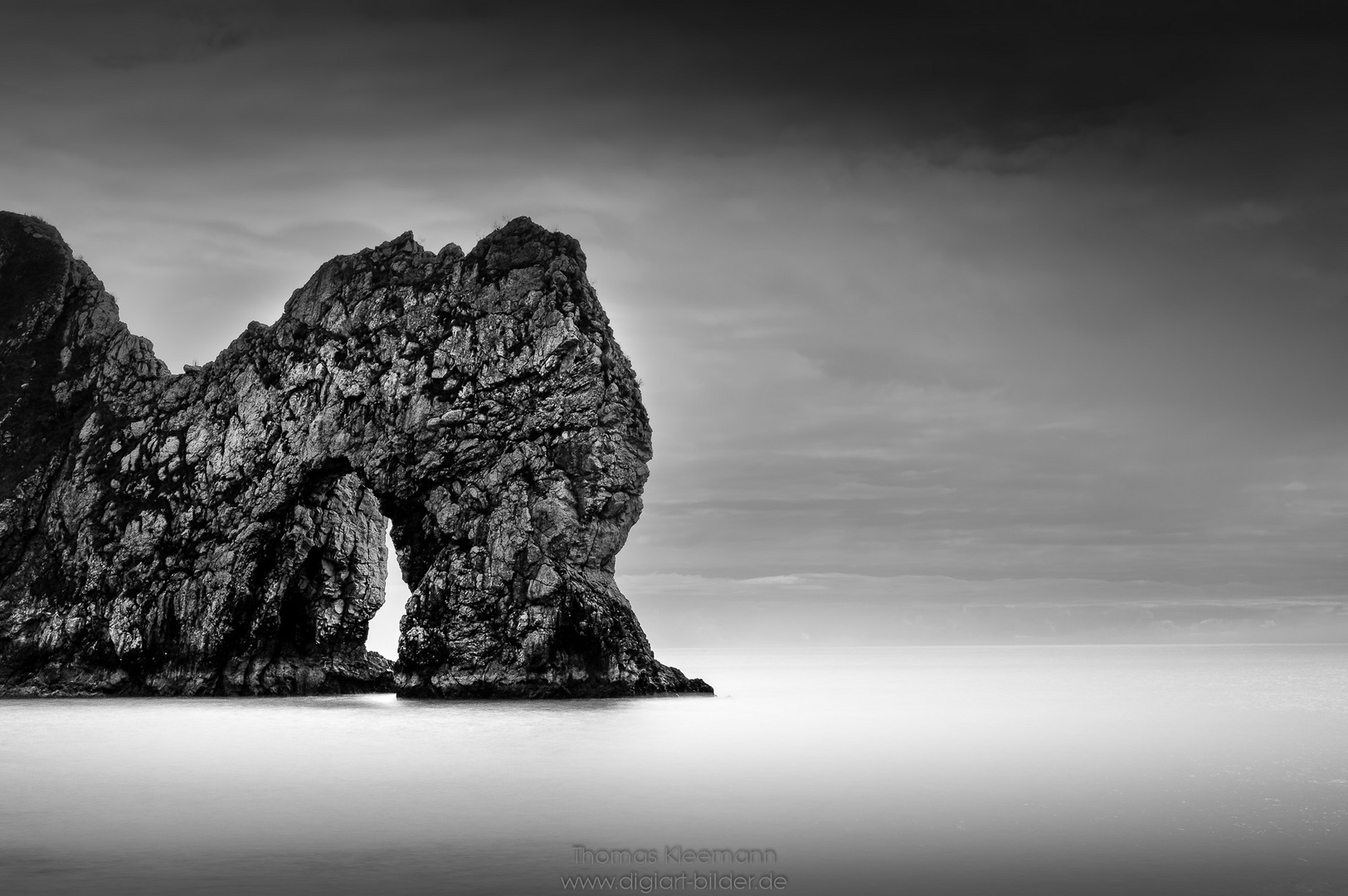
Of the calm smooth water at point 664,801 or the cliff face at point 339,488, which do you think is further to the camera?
the cliff face at point 339,488

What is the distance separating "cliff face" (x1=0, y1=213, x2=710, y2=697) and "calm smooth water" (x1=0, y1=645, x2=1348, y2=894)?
782cm

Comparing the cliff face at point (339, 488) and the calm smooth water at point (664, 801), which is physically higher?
the cliff face at point (339, 488)

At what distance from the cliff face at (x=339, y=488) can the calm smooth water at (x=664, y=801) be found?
7.82 m

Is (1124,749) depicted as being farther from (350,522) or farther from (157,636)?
(157,636)

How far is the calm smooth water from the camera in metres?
15.9

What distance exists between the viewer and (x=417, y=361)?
2148 inches

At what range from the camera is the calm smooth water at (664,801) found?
52.3 ft

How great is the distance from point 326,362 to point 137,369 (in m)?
12.6

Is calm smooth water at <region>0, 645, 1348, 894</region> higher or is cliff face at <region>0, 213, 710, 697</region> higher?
cliff face at <region>0, 213, 710, 697</region>

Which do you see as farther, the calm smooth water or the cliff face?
the cliff face

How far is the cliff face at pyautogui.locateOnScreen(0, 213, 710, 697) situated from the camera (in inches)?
2021

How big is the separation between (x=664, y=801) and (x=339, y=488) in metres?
39.9

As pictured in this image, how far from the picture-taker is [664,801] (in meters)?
22.7

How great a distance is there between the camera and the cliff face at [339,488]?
168 feet
